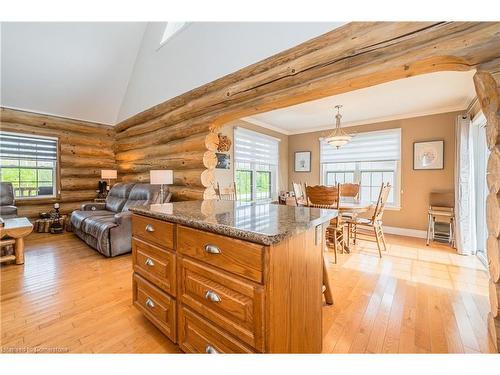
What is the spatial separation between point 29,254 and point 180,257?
3.57 m

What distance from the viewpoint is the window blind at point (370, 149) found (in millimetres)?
4852

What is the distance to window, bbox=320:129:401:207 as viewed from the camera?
16.0 feet

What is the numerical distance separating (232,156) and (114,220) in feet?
8.27

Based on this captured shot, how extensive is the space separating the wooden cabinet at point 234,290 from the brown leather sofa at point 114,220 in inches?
82.0

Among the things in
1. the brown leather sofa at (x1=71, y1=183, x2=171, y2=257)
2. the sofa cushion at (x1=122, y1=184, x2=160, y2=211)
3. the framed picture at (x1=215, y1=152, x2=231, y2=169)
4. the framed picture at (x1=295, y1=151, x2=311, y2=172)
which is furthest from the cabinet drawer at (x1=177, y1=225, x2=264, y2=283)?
the framed picture at (x1=295, y1=151, x2=311, y2=172)

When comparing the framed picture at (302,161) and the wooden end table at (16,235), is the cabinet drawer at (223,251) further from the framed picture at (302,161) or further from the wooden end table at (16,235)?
the framed picture at (302,161)

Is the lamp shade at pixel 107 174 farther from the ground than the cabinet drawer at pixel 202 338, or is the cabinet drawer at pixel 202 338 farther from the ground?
the lamp shade at pixel 107 174

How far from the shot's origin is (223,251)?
1082 millimetres

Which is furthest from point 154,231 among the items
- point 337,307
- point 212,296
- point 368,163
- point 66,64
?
point 368,163

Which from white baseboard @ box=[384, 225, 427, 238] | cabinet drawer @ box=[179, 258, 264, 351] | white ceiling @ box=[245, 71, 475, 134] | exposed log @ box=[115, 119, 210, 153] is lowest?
white baseboard @ box=[384, 225, 427, 238]

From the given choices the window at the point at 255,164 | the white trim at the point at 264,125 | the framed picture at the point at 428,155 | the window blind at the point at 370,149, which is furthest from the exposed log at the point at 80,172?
the framed picture at the point at 428,155

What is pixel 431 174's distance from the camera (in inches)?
175

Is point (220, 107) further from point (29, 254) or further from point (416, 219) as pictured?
point (416, 219)

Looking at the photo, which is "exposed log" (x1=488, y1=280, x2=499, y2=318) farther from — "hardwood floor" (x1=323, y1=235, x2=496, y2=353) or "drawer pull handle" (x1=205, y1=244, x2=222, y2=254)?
"drawer pull handle" (x1=205, y1=244, x2=222, y2=254)
